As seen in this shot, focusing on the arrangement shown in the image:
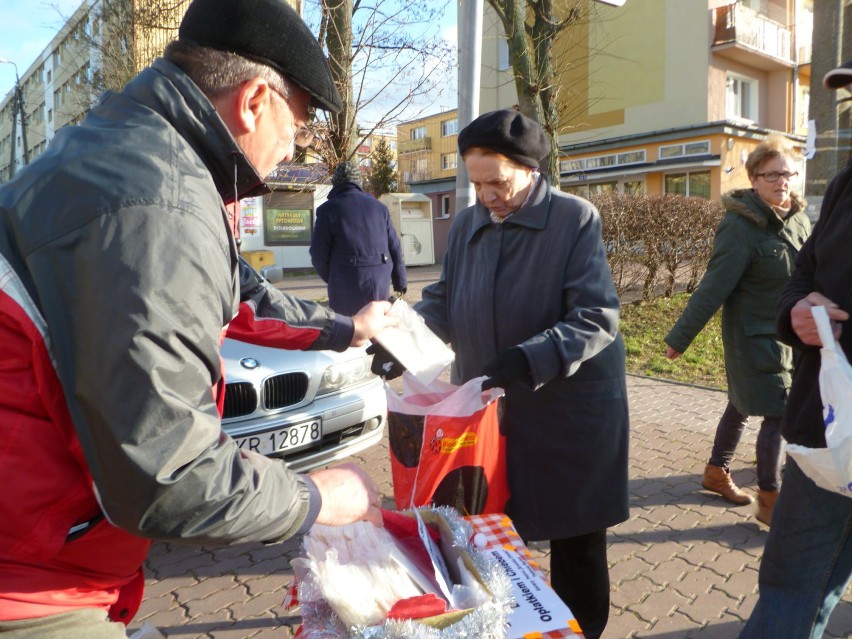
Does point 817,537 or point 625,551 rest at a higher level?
point 817,537

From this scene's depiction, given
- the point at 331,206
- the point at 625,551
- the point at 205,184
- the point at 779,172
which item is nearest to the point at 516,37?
the point at 331,206

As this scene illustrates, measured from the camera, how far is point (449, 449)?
2.06 meters

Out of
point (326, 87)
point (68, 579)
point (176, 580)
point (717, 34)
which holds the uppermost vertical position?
point (717, 34)

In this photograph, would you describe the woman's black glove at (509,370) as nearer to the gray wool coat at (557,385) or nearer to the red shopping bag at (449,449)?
the red shopping bag at (449,449)

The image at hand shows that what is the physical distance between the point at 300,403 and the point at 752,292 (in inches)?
110

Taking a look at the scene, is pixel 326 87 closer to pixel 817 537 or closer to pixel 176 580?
pixel 817 537

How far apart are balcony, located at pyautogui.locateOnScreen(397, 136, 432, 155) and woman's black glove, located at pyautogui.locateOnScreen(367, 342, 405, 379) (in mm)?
56606

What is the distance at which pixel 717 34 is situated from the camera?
2212 cm

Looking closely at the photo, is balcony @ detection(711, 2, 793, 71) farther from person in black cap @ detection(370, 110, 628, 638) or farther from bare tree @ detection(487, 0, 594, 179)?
person in black cap @ detection(370, 110, 628, 638)

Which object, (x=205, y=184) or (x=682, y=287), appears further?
(x=682, y=287)

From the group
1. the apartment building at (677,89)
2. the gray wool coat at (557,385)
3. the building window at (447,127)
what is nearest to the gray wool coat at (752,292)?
the gray wool coat at (557,385)

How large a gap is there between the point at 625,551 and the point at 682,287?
29.8 ft

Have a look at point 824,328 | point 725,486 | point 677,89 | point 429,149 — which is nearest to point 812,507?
point 824,328

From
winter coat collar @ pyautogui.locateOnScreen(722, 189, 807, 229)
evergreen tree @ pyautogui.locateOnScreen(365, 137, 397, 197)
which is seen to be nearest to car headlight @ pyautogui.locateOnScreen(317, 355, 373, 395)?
winter coat collar @ pyautogui.locateOnScreen(722, 189, 807, 229)
